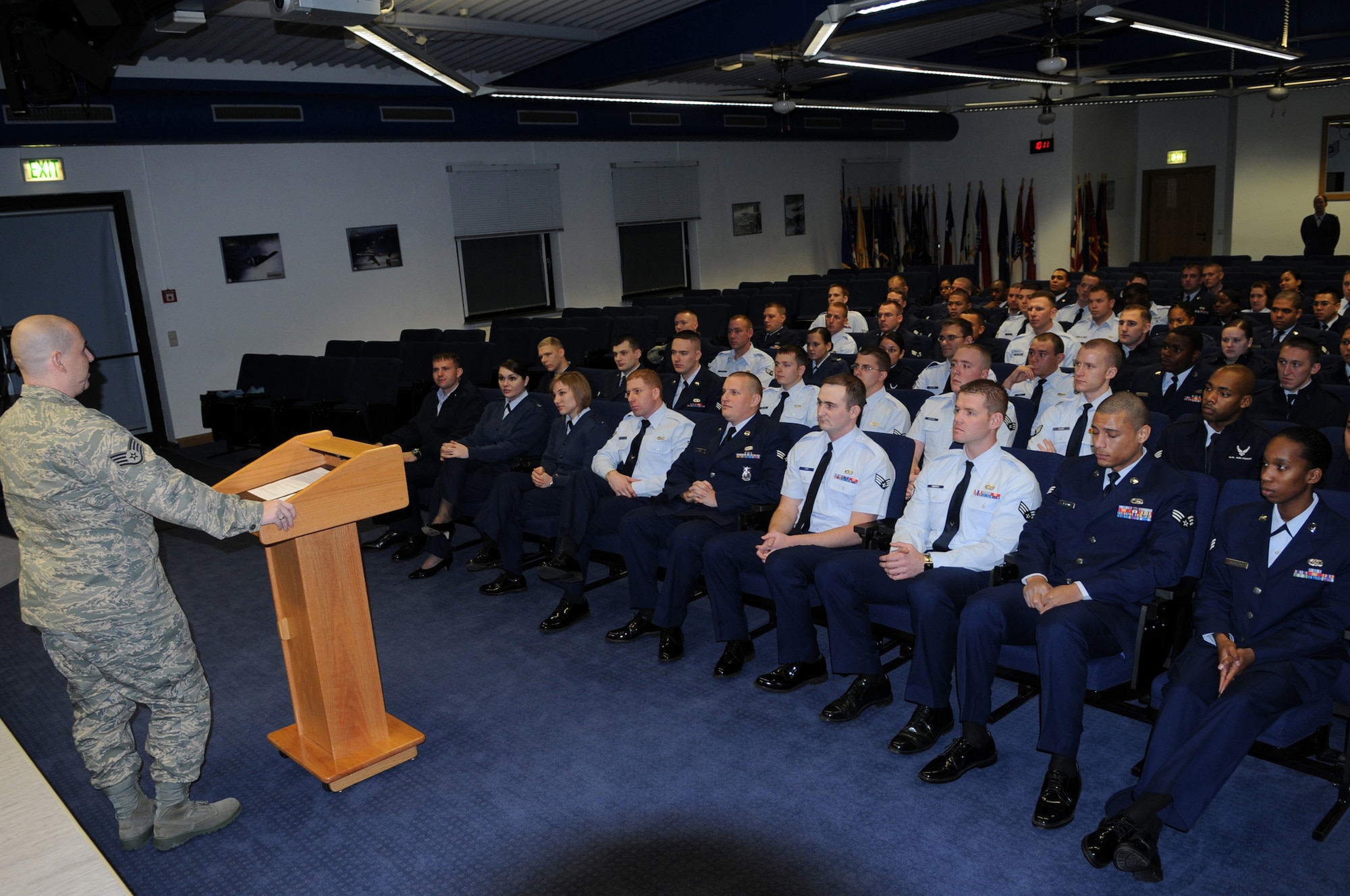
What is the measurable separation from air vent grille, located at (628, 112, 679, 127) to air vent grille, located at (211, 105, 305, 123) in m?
4.54

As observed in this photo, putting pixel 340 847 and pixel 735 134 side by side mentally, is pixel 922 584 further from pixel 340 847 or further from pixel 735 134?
pixel 735 134

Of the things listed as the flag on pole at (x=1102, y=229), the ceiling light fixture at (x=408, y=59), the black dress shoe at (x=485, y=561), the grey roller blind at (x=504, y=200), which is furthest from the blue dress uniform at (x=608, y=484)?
the flag on pole at (x=1102, y=229)

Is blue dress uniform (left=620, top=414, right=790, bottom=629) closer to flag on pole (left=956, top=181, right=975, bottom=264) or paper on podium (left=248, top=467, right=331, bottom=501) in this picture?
paper on podium (left=248, top=467, right=331, bottom=501)

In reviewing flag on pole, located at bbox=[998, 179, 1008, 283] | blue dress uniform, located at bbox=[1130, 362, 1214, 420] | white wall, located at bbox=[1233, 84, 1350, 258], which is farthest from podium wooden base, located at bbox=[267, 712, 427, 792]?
white wall, located at bbox=[1233, 84, 1350, 258]

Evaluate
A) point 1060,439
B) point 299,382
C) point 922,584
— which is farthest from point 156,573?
point 299,382

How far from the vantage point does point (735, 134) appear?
1378cm

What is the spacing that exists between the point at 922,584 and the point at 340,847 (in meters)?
2.17

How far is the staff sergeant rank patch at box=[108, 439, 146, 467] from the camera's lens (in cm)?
275

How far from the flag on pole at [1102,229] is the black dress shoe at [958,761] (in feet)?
49.1

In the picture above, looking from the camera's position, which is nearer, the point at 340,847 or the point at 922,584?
the point at 340,847

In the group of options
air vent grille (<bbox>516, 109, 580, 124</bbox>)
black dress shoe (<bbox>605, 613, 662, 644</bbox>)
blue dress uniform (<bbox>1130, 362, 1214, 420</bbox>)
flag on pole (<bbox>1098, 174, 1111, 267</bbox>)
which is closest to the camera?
black dress shoe (<bbox>605, 613, 662, 644</bbox>)

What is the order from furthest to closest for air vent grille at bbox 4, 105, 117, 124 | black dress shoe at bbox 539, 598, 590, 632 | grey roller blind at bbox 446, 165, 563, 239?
grey roller blind at bbox 446, 165, 563, 239
air vent grille at bbox 4, 105, 117, 124
black dress shoe at bbox 539, 598, 590, 632

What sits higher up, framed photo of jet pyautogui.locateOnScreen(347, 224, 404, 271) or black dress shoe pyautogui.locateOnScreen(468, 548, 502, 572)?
framed photo of jet pyautogui.locateOnScreen(347, 224, 404, 271)

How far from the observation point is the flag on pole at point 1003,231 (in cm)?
1683
